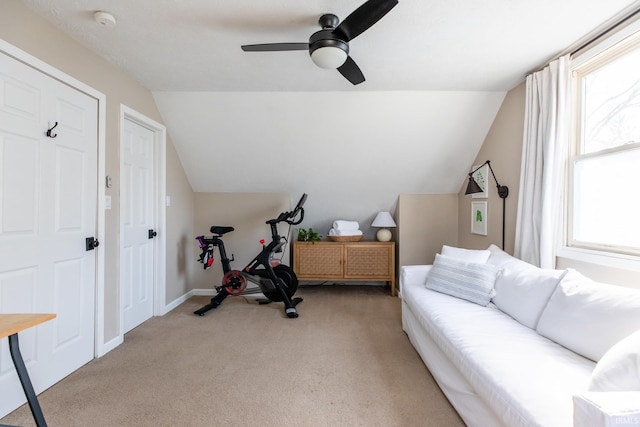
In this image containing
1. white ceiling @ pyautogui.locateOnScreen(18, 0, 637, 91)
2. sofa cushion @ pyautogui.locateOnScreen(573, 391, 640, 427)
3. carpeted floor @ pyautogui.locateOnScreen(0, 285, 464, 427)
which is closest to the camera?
sofa cushion @ pyautogui.locateOnScreen(573, 391, 640, 427)

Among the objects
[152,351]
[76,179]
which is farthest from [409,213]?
[76,179]

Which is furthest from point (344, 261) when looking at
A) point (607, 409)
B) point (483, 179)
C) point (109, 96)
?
point (607, 409)

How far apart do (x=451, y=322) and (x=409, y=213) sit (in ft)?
8.26

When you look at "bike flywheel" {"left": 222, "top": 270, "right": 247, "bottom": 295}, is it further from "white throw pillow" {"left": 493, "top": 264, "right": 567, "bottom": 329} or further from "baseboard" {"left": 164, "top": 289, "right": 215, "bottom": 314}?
"white throw pillow" {"left": 493, "top": 264, "right": 567, "bottom": 329}

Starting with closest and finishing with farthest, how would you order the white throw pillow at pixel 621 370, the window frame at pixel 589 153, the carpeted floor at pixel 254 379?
the white throw pillow at pixel 621 370
the carpeted floor at pixel 254 379
the window frame at pixel 589 153

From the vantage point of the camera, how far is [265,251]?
3.67 metres

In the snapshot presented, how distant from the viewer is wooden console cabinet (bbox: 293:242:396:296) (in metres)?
4.35

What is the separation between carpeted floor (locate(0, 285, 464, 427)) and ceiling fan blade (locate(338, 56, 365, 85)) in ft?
6.94

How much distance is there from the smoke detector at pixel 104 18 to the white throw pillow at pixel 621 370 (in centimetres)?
309

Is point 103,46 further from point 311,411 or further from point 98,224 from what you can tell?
point 311,411

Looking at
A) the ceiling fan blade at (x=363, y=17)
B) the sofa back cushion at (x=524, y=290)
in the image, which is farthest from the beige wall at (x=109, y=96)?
the sofa back cushion at (x=524, y=290)

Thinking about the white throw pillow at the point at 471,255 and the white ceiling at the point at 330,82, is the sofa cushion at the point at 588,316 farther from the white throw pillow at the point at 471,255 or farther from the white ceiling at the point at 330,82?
the white ceiling at the point at 330,82

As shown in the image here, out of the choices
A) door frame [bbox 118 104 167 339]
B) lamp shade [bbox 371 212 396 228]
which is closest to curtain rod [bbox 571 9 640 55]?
lamp shade [bbox 371 212 396 228]

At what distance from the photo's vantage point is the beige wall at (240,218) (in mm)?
4359
